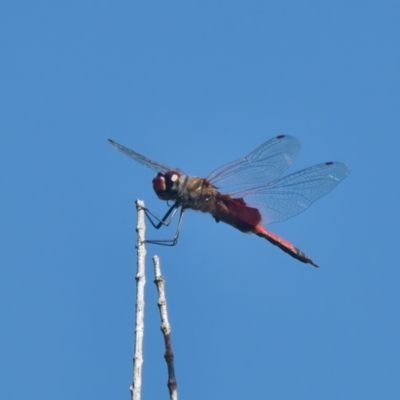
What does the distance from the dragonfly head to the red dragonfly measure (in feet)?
0.93

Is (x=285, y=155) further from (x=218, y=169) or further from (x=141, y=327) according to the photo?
(x=141, y=327)

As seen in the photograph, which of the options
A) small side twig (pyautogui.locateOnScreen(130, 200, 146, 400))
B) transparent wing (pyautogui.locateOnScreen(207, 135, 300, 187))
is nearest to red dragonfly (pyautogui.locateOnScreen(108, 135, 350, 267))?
transparent wing (pyautogui.locateOnScreen(207, 135, 300, 187))

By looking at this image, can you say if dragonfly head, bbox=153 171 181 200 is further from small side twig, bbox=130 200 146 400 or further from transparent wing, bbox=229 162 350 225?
small side twig, bbox=130 200 146 400

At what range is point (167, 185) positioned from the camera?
6.06 metres

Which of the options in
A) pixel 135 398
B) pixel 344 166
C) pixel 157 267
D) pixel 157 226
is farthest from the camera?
pixel 344 166

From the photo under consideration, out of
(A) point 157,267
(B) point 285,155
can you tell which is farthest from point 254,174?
(A) point 157,267

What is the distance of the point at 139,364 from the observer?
315cm

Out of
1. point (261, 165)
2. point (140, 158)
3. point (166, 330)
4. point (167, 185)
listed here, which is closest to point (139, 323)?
point (166, 330)

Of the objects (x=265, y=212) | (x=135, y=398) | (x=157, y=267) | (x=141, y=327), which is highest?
(x=265, y=212)

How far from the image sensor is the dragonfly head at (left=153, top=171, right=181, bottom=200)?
6.03 meters

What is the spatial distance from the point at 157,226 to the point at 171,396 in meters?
2.80

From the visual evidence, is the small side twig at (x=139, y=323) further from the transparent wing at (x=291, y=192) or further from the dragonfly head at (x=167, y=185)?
the transparent wing at (x=291, y=192)

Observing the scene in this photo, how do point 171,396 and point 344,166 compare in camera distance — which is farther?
point 344,166

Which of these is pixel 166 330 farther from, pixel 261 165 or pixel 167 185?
pixel 261 165
